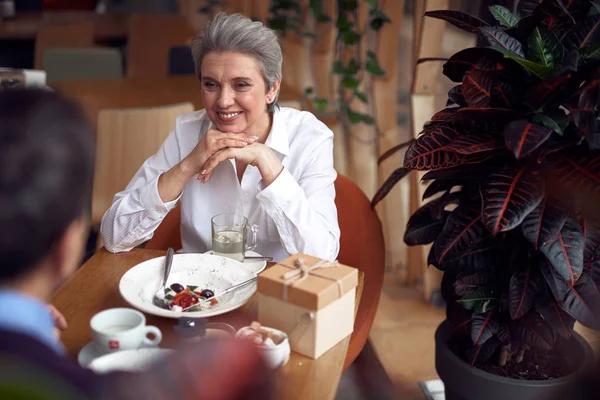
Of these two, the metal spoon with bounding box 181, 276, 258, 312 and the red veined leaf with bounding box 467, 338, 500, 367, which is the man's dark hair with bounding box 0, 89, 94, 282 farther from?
the red veined leaf with bounding box 467, 338, 500, 367

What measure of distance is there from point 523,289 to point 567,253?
16cm

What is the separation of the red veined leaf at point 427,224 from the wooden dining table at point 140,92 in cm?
151

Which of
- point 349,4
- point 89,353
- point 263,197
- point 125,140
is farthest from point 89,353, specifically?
point 349,4

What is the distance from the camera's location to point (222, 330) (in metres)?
1.27

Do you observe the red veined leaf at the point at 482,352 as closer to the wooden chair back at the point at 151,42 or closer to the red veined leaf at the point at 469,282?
the red veined leaf at the point at 469,282

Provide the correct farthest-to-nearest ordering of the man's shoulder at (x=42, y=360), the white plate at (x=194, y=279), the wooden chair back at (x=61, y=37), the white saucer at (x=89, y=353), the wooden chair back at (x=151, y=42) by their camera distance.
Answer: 1. the wooden chair back at (x=151, y=42)
2. the wooden chair back at (x=61, y=37)
3. the white plate at (x=194, y=279)
4. the white saucer at (x=89, y=353)
5. the man's shoulder at (x=42, y=360)

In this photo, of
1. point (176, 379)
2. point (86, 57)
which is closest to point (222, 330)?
point (176, 379)

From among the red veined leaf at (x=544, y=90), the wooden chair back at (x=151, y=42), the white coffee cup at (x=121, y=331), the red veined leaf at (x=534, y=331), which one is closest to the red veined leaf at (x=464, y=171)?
the red veined leaf at (x=544, y=90)

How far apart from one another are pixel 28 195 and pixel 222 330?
69cm

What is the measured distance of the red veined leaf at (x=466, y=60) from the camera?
5.68 feet

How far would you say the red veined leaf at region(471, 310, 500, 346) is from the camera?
1849 mm

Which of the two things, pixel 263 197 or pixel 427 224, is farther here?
pixel 427 224

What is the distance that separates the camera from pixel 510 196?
160cm

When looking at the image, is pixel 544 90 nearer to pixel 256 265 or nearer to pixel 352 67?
pixel 256 265
